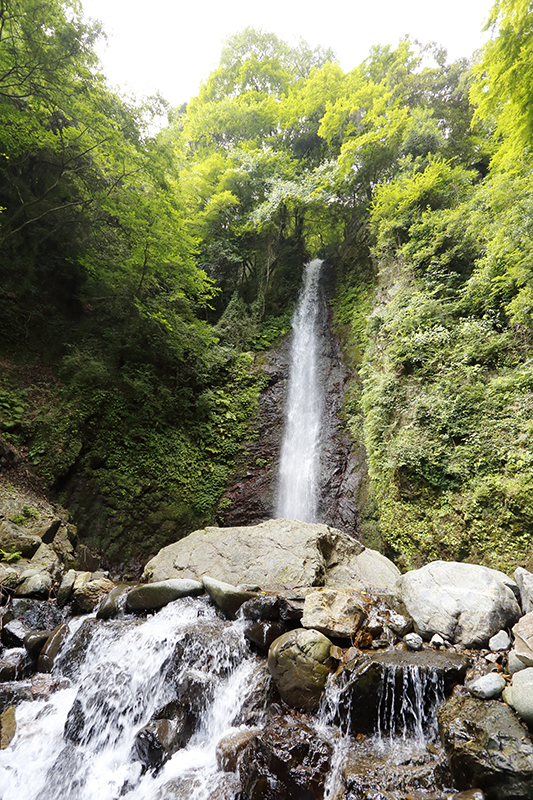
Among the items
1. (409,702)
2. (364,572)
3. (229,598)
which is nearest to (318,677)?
(409,702)

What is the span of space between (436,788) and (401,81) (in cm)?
2084

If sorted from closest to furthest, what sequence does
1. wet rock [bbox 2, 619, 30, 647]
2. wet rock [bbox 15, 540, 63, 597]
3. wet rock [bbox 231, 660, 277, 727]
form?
wet rock [bbox 231, 660, 277, 727]
wet rock [bbox 2, 619, 30, 647]
wet rock [bbox 15, 540, 63, 597]

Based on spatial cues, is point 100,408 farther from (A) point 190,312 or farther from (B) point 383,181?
(B) point 383,181

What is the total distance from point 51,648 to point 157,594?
1.32 m

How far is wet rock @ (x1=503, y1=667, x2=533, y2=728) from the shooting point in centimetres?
224

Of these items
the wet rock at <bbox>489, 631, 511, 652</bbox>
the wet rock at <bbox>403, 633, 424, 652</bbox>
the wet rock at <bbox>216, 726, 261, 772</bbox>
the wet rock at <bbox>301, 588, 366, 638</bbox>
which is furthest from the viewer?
the wet rock at <bbox>301, 588, 366, 638</bbox>

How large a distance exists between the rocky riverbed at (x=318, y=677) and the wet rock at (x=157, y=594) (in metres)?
0.02

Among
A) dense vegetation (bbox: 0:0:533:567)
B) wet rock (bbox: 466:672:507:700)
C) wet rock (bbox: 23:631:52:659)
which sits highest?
dense vegetation (bbox: 0:0:533:567)

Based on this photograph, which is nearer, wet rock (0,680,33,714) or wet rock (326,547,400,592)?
wet rock (0,680,33,714)

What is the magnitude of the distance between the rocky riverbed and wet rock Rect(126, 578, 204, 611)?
0.02 metres

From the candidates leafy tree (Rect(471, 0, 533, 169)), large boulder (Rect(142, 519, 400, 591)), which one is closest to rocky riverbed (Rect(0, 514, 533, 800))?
large boulder (Rect(142, 519, 400, 591))

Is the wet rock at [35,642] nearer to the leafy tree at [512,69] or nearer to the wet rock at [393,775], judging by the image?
the wet rock at [393,775]

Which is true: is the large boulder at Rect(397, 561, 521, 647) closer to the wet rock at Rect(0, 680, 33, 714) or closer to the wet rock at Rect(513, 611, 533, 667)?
the wet rock at Rect(513, 611, 533, 667)

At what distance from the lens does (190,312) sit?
36.0 feet
